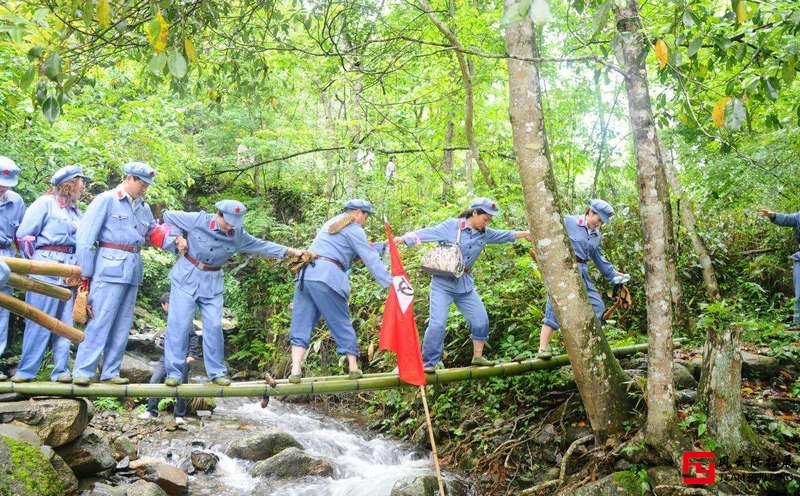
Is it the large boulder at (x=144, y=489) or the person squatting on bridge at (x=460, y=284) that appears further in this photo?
the person squatting on bridge at (x=460, y=284)

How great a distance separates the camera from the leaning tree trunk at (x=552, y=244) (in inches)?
183

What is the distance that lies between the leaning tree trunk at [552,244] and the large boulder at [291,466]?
356cm

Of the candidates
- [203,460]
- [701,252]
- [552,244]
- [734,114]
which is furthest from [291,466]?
[701,252]

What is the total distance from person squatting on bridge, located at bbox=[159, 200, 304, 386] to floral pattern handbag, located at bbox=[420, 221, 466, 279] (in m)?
1.94

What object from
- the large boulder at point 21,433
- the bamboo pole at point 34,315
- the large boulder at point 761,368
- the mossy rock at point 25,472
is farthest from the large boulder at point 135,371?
the large boulder at point 761,368

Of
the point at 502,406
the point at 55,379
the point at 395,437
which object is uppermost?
the point at 55,379

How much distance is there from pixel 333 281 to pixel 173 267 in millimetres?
1521

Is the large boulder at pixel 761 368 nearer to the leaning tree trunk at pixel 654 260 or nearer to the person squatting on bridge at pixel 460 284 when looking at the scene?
the leaning tree trunk at pixel 654 260

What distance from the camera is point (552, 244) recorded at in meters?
4.71

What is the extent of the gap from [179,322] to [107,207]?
123 cm

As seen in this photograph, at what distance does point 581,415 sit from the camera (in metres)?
6.18

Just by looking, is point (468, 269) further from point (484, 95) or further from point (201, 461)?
point (484, 95)

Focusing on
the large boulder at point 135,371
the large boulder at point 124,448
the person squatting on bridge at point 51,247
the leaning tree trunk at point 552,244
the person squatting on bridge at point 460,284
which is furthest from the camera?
the large boulder at point 135,371

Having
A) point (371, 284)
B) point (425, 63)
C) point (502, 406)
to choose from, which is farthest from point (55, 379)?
point (425, 63)
